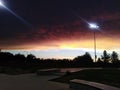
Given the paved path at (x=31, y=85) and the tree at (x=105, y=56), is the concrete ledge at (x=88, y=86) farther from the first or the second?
the tree at (x=105, y=56)

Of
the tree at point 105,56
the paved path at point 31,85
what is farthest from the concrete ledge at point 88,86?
the tree at point 105,56

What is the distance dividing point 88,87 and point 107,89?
5.60ft

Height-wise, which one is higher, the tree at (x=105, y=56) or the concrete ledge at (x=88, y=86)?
the tree at (x=105, y=56)

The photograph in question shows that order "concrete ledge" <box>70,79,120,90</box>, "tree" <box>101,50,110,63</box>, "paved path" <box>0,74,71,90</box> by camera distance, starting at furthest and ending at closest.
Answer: "tree" <box>101,50,110,63</box>
"paved path" <box>0,74,71,90</box>
"concrete ledge" <box>70,79,120,90</box>

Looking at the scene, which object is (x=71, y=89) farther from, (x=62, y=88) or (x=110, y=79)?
(x=110, y=79)

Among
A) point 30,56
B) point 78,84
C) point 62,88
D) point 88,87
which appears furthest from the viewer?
point 30,56

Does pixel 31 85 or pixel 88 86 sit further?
pixel 31 85

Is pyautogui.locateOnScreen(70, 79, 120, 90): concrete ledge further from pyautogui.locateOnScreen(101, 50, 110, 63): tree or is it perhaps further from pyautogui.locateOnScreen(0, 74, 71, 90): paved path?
pyautogui.locateOnScreen(101, 50, 110, 63): tree

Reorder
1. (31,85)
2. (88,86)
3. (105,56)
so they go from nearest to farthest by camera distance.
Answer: (88,86)
(31,85)
(105,56)

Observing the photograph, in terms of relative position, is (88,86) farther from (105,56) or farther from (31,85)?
(105,56)

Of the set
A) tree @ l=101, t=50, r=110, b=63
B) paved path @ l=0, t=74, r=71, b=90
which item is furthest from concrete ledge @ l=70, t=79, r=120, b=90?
tree @ l=101, t=50, r=110, b=63

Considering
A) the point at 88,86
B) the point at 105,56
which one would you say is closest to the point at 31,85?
the point at 88,86

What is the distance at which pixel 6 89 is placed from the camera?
56.5 feet

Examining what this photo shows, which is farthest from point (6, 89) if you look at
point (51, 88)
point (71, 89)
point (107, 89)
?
point (107, 89)
